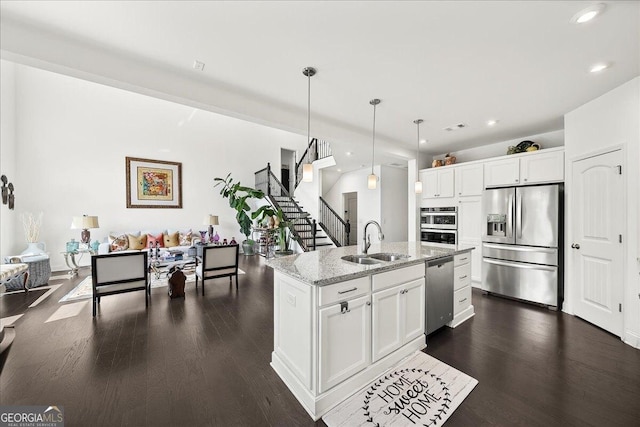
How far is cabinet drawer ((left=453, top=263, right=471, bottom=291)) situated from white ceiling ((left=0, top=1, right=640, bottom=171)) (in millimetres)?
2209

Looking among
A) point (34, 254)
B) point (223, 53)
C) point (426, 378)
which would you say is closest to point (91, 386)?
point (426, 378)

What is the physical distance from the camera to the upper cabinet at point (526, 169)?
381 centimetres

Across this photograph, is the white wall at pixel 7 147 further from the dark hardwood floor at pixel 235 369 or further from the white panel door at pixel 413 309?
the white panel door at pixel 413 309

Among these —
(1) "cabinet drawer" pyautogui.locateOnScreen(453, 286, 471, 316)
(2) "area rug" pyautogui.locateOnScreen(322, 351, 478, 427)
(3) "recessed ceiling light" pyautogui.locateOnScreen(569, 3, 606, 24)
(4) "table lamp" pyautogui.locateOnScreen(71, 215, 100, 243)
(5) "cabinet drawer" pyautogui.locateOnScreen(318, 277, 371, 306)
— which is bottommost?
(2) "area rug" pyautogui.locateOnScreen(322, 351, 478, 427)

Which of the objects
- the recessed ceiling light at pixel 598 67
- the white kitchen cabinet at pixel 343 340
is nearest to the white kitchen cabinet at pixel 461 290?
the white kitchen cabinet at pixel 343 340

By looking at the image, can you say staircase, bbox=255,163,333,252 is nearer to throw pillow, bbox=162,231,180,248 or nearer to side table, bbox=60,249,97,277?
throw pillow, bbox=162,231,180,248

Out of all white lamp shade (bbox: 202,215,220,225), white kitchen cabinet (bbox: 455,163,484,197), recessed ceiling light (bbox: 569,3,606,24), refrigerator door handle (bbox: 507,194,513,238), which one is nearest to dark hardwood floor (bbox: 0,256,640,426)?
refrigerator door handle (bbox: 507,194,513,238)

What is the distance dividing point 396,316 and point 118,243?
6.73m

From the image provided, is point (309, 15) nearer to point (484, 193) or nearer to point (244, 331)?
point (244, 331)

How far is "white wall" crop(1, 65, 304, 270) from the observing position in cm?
551

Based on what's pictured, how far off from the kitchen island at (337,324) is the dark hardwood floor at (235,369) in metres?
0.25

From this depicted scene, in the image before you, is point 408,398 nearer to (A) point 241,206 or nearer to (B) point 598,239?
(B) point 598,239

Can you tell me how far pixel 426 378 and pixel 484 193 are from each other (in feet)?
11.5

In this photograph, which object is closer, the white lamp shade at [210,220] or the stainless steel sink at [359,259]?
the stainless steel sink at [359,259]
